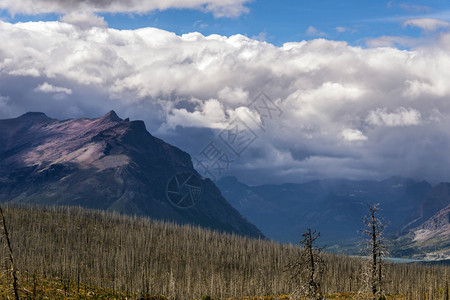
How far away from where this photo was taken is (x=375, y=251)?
75.9 m

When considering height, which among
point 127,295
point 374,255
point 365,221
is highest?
point 365,221

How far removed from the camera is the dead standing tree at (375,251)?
75000 mm

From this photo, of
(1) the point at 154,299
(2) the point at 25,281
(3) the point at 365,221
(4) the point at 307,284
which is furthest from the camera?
(2) the point at 25,281

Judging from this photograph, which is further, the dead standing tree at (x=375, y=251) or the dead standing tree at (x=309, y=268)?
the dead standing tree at (x=375, y=251)

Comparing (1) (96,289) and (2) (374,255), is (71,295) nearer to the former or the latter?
(1) (96,289)

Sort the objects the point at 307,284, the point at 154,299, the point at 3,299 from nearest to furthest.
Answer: the point at 307,284
the point at 3,299
the point at 154,299

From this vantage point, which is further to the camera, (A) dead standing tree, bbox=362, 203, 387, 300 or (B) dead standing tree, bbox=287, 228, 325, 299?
(A) dead standing tree, bbox=362, 203, 387, 300

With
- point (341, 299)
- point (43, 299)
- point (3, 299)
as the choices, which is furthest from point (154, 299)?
point (341, 299)

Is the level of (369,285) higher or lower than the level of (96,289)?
higher

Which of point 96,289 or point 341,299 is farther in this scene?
point 96,289

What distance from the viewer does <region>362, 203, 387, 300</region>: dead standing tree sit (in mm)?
75000

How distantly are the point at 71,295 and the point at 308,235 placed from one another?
432 ft

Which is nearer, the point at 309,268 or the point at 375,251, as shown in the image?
the point at 309,268

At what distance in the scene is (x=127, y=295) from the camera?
18488cm
